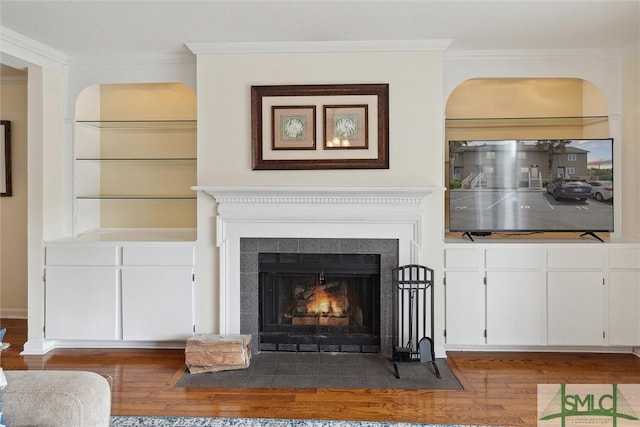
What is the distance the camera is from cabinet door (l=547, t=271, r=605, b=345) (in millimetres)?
3395

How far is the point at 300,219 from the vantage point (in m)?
3.39

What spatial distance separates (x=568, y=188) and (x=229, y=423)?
2964 millimetres

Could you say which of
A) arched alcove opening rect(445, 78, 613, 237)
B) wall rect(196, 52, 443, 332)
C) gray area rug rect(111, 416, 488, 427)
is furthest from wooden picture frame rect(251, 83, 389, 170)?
gray area rug rect(111, 416, 488, 427)

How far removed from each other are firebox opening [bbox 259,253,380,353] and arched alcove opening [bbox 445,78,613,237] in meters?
0.97

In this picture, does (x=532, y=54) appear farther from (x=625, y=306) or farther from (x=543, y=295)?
(x=625, y=306)

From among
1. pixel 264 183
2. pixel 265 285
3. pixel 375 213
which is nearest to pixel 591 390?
pixel 375 213

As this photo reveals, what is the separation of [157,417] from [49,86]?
2.72 m

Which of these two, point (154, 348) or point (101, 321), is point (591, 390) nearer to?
point (154, 348)

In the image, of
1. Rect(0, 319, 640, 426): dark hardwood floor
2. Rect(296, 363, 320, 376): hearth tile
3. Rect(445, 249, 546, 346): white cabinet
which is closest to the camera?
Rect(0, 319, 640, 426): dark hardwood floor

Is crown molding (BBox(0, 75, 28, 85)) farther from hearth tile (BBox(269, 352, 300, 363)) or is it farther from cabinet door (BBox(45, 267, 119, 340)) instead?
hearth tile (BBox(269, 352, 300, 363))

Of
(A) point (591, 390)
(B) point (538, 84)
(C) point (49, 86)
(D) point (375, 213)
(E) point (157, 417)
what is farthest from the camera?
(B) point (538, 84)

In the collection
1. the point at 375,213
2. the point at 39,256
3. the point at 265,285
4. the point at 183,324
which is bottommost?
the point at 183,324

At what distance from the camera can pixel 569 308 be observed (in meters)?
3.41
